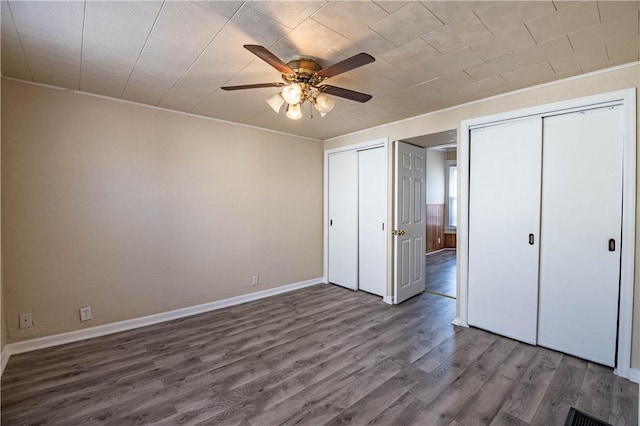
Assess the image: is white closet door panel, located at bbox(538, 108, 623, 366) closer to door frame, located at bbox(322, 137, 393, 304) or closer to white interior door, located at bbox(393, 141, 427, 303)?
white interior door, located at bbox(393, 141, 427, 303)

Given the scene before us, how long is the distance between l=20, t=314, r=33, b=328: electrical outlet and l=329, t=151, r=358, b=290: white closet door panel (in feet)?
11.9

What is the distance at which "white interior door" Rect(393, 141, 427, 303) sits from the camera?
3885 millimetres

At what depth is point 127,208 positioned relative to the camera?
3086mm

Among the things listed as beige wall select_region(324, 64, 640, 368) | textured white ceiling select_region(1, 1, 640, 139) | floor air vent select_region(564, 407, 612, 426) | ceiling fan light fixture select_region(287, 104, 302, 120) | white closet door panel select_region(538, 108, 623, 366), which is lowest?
floor air vent select_region(564, 407, 612, 426)

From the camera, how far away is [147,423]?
1.80 metres

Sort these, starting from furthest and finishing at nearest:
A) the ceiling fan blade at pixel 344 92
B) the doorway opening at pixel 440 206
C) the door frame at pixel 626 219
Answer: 1. the doorway opening at pixel 440 206
2. the door frame at pixel 626 219
3. the ceiling fan blade at pixel 344 92

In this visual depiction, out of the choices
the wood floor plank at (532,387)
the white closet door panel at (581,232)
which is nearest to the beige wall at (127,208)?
the wood floor plank at (532,387)

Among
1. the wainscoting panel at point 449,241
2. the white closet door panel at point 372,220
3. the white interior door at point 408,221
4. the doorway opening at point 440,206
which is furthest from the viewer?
the wainscoting panel at point 449,241

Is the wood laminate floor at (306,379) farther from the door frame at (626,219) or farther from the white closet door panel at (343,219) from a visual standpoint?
the white closet door panel at (343,219)

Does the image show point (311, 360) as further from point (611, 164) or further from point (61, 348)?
point (611, 164)

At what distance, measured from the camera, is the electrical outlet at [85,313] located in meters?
2.85

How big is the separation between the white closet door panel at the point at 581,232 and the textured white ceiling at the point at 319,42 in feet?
1.74

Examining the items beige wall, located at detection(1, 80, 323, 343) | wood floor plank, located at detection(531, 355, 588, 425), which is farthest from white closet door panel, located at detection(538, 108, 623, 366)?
beige wall, located at detection(1, 80, 323, 343)

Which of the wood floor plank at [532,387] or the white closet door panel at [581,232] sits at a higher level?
the white closet door panel at [581,232]
